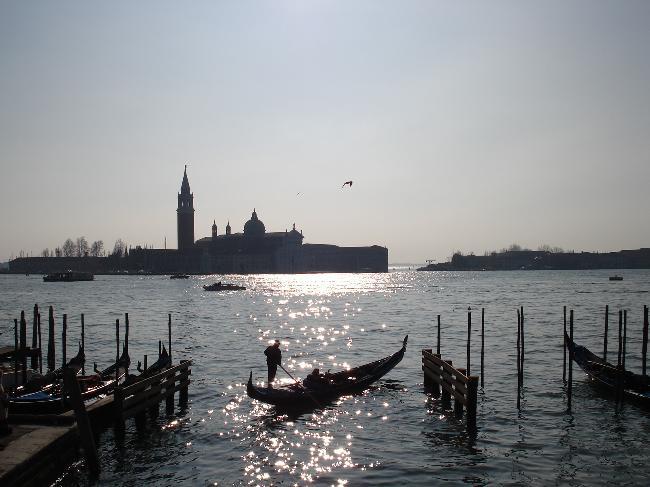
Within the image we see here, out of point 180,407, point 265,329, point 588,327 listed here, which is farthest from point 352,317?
point 180,407

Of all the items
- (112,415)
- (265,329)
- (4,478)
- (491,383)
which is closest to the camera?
(4,478)

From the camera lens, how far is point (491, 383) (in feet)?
72.5

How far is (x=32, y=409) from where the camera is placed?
15.3 meters

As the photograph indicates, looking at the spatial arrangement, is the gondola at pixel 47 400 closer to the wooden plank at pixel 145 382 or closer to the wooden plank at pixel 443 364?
the wooden plank at pixel 145 382

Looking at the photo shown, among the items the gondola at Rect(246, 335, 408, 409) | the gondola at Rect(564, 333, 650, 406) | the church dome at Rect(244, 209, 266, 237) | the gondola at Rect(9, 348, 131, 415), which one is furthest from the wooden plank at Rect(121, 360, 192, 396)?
the church dome at Rect(244, 209, 266, 237)

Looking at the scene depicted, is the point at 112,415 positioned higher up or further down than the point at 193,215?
further down

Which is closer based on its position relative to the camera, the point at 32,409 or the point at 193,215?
the point at 32,409

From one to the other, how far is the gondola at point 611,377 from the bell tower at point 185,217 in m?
159

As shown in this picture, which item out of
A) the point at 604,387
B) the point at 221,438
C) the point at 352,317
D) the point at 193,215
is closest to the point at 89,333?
the point at 352,317

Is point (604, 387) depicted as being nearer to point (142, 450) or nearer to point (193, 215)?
point (142, 450)

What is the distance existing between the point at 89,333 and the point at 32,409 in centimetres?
2665

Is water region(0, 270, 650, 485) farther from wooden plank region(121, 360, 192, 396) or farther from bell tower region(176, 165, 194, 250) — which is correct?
bell tower region(176, 165, 194, 250)

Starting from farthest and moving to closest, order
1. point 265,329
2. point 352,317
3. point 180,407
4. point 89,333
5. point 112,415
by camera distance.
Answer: point 352,317 < point 265,329 < point 89,333 < point 180,407 < point 112,415

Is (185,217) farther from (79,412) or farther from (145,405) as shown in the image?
(79,412)
